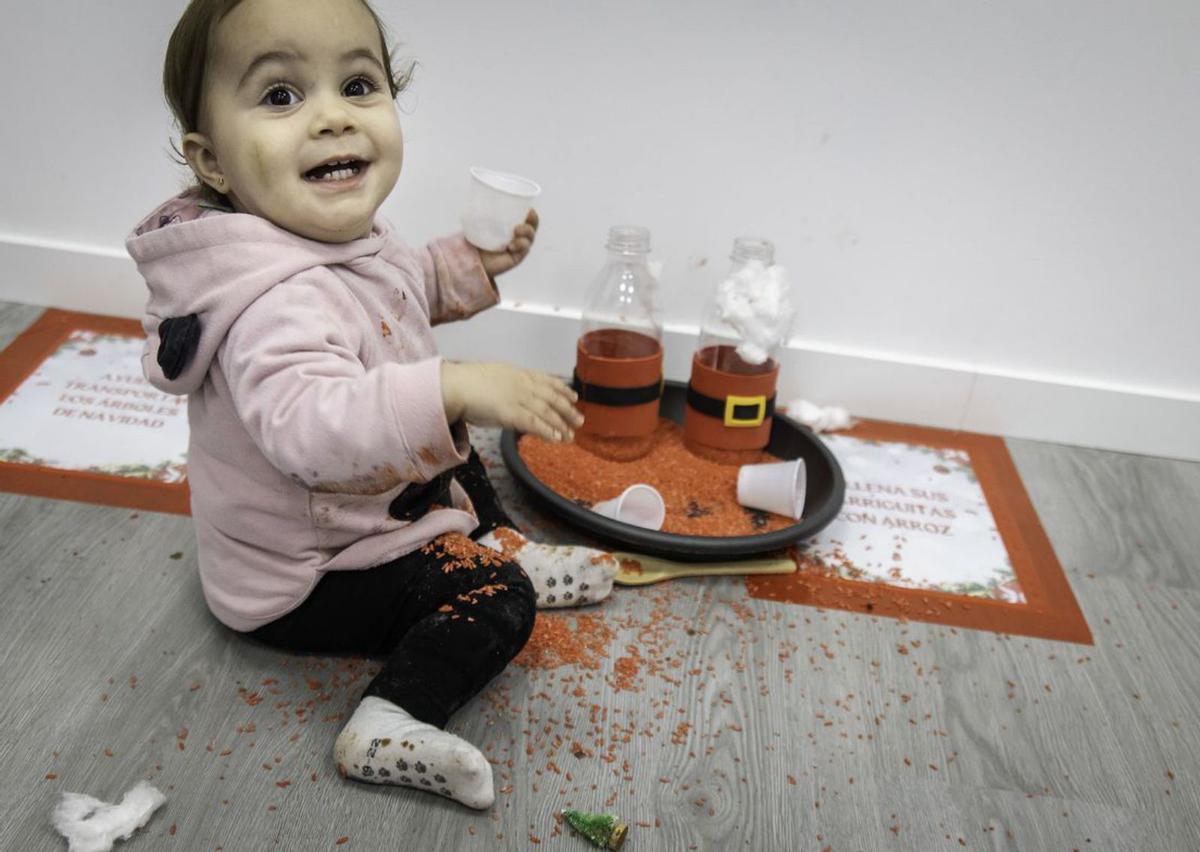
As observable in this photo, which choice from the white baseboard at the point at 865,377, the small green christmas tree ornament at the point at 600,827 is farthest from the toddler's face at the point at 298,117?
the white baseboard at the point at 865,377

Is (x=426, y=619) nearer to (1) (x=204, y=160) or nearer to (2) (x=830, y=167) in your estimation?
(1) (x=204, y=160)

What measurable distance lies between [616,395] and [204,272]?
0.57 meters

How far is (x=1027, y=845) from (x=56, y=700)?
0.82 m

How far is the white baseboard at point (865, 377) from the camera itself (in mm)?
1451

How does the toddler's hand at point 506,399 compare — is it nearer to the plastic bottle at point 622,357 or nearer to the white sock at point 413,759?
the white sock at point 413,759

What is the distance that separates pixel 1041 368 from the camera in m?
1.46

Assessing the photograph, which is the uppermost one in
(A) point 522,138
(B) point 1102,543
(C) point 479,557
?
(A) point 522,138

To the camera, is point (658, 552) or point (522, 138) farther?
point (522, 138)

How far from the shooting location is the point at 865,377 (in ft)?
4.81

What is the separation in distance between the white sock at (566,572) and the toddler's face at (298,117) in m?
0.37

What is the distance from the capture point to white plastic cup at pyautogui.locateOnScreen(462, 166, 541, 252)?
1.04 metres

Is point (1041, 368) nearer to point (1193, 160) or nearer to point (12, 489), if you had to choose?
point (1193, 160)

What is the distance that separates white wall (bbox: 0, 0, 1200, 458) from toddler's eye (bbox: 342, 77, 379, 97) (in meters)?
0.49

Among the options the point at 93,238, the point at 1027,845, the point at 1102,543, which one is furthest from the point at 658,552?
the point at 93,238
